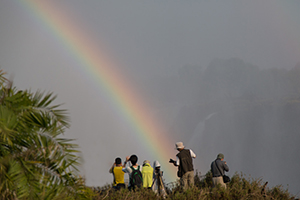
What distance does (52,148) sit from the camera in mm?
6156

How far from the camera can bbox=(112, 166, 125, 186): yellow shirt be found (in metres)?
10.3

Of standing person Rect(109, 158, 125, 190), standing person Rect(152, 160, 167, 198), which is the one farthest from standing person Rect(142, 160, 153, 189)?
standing person Rect(109, 158, 125, 190)

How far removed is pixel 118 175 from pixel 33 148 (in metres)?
4.55

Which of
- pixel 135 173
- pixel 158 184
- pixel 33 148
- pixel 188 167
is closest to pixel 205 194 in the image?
pixel 188 167

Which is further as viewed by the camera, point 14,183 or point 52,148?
point 52,148

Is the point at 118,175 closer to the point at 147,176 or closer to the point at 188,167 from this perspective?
the point at 147,176

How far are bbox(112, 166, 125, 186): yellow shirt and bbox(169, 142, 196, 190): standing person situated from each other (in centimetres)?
152

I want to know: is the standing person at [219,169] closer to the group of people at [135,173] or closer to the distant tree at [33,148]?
the group of people at [135,173]

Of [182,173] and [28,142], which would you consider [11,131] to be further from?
[182,173]

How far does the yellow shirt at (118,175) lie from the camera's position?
1026cm

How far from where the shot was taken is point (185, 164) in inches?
410

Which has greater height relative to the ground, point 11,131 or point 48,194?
point 11,131

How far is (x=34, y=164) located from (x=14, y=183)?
0.58 m

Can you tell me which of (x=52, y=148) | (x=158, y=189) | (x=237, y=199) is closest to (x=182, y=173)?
(x=158, y=189)
